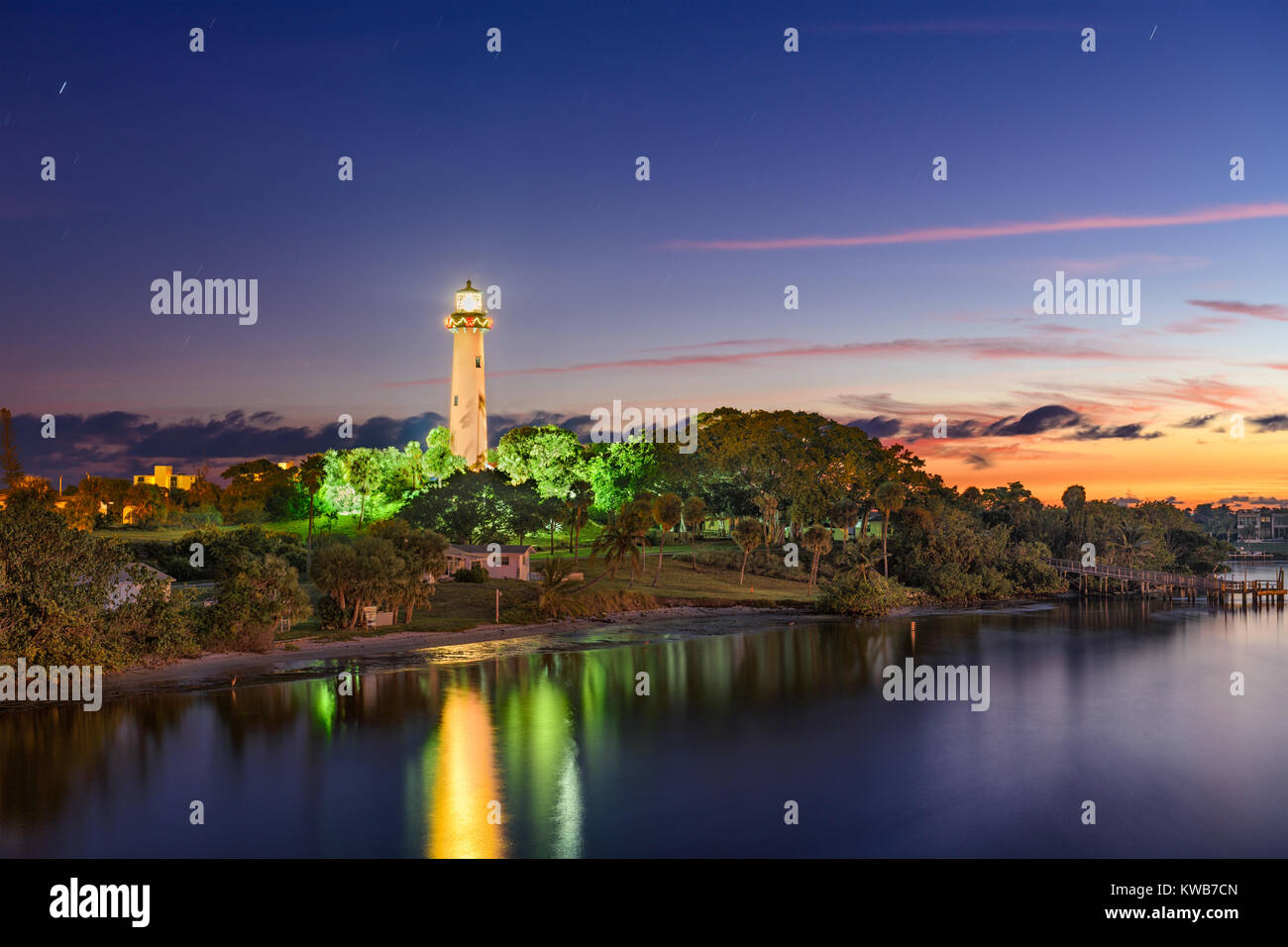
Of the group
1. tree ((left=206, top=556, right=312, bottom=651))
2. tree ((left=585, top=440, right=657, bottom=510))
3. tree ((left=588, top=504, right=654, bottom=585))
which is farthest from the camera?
tree ((left=585, top=440, right=657, bottom=510))

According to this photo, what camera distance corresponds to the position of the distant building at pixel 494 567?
66125 mm

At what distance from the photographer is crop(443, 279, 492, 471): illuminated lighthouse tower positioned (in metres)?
102

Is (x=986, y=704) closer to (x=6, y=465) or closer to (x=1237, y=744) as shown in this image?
(x=1237, y=744)

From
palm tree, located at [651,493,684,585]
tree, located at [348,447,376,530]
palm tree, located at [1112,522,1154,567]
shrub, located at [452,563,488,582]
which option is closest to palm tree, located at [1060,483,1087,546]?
palm tree, located at [1112,522,1154,567]

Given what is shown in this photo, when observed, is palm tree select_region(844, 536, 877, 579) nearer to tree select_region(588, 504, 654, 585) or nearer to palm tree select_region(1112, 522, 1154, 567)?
tree select_region(588, 504, 654, 585)

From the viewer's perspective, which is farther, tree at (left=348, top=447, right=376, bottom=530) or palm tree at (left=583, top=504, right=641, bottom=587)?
tree at (left=348, top=447, right=376, bottom=530)

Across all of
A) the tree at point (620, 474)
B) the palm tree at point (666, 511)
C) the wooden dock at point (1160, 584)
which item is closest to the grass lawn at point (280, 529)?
the tree at point (620, 474)

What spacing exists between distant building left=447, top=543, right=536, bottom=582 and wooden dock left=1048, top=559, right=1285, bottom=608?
164 feet

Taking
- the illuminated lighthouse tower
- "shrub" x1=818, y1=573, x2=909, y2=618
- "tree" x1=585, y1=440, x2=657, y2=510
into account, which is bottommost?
"shrub" x1=818, y1=573, x2=909, y2=618

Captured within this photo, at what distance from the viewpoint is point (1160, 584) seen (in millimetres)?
90312

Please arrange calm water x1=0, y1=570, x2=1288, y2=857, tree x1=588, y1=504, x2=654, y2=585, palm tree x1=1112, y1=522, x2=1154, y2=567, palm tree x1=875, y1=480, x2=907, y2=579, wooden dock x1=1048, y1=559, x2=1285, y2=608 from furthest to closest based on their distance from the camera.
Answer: palm tree x1=1112, y1=522, x2=1154, y2=567 < wooden dock x1=1048, y1=559, x2=1285, y2=608 < palm tree x1=875, y1=480, x2=907, y2=579 < tree x1=588, y1=504, x2=654, y2=585 < calm water x1=0, y1=570, x2=1288, y2=857

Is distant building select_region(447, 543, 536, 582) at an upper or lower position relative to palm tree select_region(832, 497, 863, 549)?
lower

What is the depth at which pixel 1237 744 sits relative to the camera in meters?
34.8
